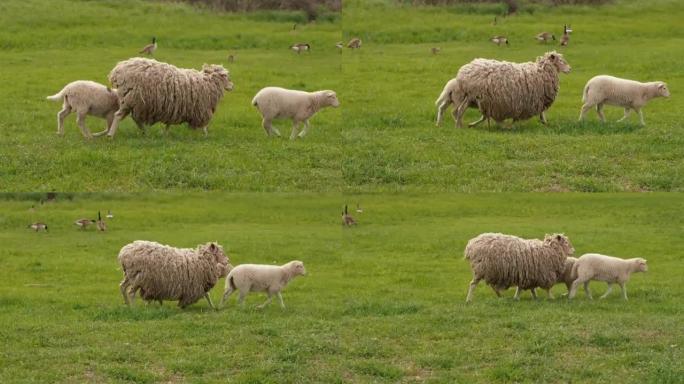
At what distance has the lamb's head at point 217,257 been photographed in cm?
2398

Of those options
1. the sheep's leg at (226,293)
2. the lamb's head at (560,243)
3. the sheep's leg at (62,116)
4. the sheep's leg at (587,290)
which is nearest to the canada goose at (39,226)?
the sheep's leg at (62,116)

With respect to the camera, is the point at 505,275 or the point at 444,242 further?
the point at 444,242

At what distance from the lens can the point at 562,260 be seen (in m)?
24.1

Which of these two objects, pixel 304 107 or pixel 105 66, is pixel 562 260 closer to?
pixel 304 107

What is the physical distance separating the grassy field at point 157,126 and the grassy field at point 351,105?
49 mm

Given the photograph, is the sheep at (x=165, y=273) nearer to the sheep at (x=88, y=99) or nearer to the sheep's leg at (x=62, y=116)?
the sheep at (x=88, y=99)

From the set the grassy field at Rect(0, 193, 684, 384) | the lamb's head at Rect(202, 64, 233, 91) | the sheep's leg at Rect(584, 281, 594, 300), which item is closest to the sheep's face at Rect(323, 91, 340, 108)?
the lamb's head at Rect(202, 64, 233, 91)

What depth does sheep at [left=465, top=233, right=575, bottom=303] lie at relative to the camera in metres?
23.7

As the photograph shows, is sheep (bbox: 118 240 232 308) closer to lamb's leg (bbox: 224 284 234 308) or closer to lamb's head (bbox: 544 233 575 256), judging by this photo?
lamb's leg (bbox: 224 284 234 308)

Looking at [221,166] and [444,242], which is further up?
[221,166]

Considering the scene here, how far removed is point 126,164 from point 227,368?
274 inches

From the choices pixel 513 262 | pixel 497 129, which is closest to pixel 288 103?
pixel 497 129

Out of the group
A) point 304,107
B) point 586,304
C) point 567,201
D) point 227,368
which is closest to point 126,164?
point 304,107

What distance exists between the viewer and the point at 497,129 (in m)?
28.5
